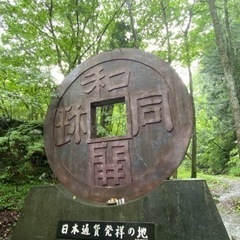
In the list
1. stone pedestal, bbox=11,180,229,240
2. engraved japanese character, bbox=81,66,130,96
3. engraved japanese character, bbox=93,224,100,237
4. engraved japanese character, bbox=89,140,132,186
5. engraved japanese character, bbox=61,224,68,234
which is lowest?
engraved japanese character, bbox=61,224,68,234

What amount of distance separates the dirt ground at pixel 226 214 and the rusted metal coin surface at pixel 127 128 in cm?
206

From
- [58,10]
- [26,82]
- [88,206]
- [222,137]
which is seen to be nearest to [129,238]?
[88,206]

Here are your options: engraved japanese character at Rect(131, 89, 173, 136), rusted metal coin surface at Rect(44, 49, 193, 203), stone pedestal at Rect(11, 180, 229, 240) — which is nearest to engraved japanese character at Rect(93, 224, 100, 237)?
stone pedestal at Rect(11, 180, 229, 240)

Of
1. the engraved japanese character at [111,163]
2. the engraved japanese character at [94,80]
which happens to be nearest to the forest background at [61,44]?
the engraved japanese character at [94,80]

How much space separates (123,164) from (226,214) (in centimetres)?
577

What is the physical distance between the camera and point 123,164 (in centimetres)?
357

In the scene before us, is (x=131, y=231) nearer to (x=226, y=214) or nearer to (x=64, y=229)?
(x=64, y=229)

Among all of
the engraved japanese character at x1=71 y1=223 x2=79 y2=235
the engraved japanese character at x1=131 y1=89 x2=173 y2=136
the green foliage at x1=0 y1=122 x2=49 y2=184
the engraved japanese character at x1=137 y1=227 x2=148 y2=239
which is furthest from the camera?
the green foliage at x1=0 y1=122 x2=49 y2=184

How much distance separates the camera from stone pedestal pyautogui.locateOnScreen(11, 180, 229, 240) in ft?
9.13

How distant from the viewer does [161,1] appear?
27.0 feet

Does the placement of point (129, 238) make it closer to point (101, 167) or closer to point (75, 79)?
point (101, 167)

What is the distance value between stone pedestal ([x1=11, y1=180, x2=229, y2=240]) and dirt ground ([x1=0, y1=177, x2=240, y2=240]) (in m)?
1.42

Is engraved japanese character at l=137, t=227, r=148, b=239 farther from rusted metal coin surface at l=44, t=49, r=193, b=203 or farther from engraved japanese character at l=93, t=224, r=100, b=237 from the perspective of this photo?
engraved japanese character at l=93, t=224, r=100, b=237

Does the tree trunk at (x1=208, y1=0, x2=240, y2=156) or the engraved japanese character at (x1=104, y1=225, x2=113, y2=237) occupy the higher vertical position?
the tree trunk at (x1=208, y1=0, x2=240, y2=156)
